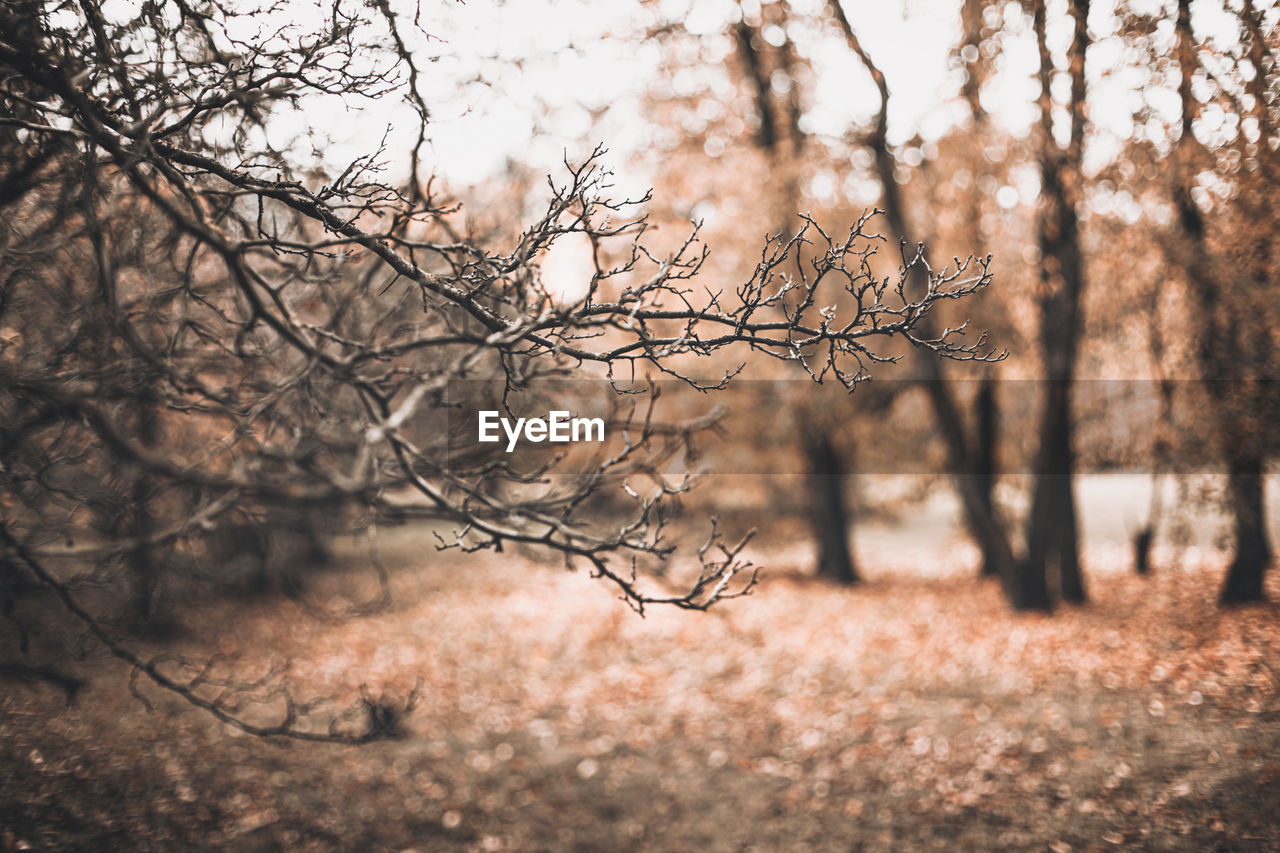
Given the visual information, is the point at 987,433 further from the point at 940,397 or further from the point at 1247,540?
the point at 1247,540

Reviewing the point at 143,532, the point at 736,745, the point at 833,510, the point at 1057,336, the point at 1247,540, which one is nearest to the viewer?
the point at 143,532

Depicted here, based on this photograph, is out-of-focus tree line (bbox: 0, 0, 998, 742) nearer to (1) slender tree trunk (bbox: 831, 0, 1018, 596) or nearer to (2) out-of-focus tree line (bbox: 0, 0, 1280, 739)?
(2) out-of-focus tree line (bbox: 0, 0, 1280, 739)

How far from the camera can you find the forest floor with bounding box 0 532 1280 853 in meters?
4.97

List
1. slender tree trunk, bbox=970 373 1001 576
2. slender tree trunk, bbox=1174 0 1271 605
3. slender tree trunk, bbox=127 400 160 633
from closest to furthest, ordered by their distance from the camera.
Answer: slender tree trunk, bbox=127 400 160 633, slender tree trunk, bbox=1174 0 1271 605, slender tree trunk, bbox=970 373 1001 576

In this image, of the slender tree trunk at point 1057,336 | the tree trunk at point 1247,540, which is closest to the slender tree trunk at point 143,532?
the slender tree trunk at point 1057,336

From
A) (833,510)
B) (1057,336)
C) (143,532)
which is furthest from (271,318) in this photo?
(833,510)

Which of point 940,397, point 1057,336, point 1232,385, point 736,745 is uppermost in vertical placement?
point 1057,336

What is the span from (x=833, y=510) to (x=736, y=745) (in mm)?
7224

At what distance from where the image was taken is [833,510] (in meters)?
13.6

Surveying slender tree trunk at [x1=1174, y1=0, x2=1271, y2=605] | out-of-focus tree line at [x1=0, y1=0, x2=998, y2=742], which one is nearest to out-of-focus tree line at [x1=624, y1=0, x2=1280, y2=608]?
slender tree trunk at [x1=1174, y1=0, x2=1271, y2=605]

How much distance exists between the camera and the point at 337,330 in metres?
4.84

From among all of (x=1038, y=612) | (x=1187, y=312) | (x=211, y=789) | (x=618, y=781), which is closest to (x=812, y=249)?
(x=1187, y=312)

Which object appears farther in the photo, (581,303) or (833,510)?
(833,510)

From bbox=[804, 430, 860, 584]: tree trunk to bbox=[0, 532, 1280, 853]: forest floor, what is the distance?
2915 millimetres
